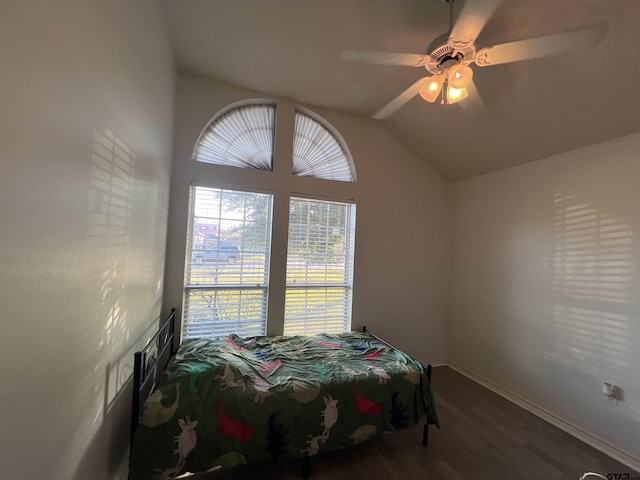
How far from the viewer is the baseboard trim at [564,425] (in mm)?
1887

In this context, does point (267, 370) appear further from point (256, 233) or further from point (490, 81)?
point (490, 81)

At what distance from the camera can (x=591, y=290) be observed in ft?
7.07

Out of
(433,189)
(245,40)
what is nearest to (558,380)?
(433,189)

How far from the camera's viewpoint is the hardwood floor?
176 centimetres

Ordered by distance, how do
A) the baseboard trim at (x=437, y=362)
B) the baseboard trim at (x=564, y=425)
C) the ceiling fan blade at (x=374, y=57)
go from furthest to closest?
the baseboard trim at (x=437, y=362), the ceiling fan blade at (x=374, y=57), the baseboard trim at (x=564, y=425)

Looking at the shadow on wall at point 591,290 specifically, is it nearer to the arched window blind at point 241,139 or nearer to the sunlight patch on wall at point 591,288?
the sunlight patch on wall at point 591,288

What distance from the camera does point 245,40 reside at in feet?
6.70

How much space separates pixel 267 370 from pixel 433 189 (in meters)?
2.91

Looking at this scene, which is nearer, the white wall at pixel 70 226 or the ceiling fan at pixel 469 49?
the white wall at pixel 70 226

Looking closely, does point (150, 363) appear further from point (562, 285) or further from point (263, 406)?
point (562, 285)

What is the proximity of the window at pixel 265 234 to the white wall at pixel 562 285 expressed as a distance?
1.57 m

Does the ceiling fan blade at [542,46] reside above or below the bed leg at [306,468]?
above

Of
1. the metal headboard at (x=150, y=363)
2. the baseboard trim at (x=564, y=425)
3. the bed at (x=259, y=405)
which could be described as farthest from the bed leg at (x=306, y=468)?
the baseboard trim at (x=564, y=425)

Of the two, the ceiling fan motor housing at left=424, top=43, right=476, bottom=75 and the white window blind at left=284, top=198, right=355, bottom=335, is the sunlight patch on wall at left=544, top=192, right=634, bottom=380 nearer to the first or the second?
the ceiling fan motor housing at left=424, top=43, right=476, bottom=75
